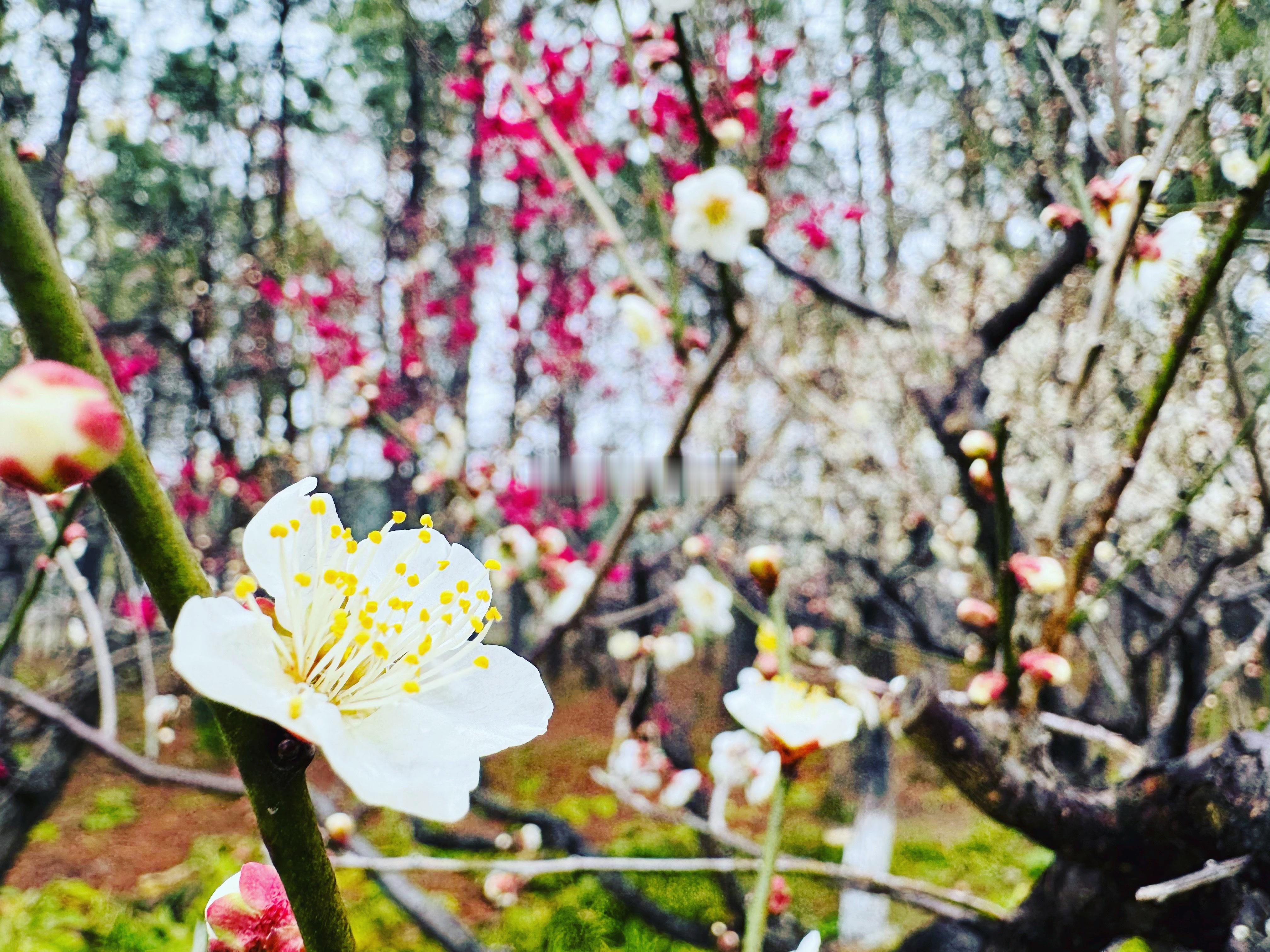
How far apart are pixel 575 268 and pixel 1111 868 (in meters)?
6.95

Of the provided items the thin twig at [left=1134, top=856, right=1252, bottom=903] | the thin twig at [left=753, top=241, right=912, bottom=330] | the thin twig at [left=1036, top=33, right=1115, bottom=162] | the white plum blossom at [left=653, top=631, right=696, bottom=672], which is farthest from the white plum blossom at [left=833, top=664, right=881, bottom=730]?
the white plum blossom at [left=653, top=631, right=696, bottom=672]

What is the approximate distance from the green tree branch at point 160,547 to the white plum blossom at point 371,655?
0.6 inches

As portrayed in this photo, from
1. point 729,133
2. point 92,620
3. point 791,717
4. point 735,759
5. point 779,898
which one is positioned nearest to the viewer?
point 791,717

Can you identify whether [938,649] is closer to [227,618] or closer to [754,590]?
[754,590]

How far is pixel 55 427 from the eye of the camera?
31cm

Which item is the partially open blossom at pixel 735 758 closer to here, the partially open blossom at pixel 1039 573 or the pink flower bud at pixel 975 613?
the pink flower bud at pixel 975 613

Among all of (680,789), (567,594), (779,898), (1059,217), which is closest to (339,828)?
(1059,217)

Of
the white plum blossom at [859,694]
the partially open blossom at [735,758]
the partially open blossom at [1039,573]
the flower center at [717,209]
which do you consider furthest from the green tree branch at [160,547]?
the partially open blossom at [735,758]

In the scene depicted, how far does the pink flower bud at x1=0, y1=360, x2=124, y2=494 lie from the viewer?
0.31 meters

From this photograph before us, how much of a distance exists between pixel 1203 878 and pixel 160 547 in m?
1.05

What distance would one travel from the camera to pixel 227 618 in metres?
0.40

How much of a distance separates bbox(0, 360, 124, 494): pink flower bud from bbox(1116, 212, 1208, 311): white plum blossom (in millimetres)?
1349

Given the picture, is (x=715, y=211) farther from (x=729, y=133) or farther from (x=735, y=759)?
(x=735, y=759)

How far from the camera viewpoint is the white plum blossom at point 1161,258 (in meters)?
1.14
